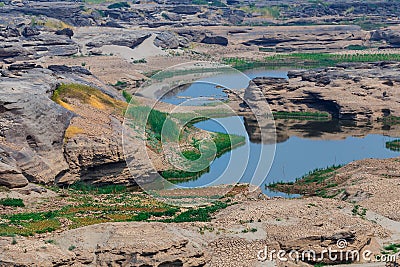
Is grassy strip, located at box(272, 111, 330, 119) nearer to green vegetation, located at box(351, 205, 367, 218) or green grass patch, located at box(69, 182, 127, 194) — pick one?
green grass patch, located at box(69, 182, 127, 194)

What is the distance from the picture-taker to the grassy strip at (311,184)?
2859cm

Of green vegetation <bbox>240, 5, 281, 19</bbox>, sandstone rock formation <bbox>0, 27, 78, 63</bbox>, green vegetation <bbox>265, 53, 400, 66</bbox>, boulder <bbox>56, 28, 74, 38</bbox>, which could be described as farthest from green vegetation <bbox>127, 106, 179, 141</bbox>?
green vegetation <bbox>240, 5, 281, 19</bbox>

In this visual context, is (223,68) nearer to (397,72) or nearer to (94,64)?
(94,64)

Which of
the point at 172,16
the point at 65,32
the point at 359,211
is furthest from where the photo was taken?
the point at 172,16

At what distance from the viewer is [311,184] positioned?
30188 mm

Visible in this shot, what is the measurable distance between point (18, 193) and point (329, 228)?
367 inches

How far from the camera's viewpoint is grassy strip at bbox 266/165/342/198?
28.6 metres

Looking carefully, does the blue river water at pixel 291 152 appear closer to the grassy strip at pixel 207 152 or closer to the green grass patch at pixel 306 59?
the grassy strip at pixel 207 152

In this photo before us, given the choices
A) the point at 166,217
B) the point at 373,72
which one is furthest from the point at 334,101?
the point at 166,217

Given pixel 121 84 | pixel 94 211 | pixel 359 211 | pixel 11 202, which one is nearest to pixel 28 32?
pixel 121 84

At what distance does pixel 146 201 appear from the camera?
25031 millimetres

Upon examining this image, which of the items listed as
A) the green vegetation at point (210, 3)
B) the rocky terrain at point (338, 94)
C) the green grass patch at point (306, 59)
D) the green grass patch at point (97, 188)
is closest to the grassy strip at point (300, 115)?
the rocky terrain at point (338, 94)

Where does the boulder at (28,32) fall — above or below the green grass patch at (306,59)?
above

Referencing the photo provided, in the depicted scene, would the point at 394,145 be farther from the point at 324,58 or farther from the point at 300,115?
the point at 324,58
